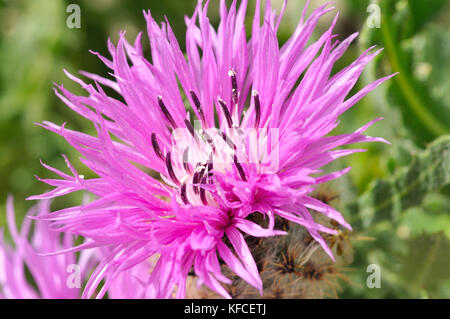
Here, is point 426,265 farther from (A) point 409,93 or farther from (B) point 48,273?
(B) point 48,273

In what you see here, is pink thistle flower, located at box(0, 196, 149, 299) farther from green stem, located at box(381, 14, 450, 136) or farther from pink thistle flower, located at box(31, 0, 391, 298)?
green stem, located at box(381, 14, 450, 136)

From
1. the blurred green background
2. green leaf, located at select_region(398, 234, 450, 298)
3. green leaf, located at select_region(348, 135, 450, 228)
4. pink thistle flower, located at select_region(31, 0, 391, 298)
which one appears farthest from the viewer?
green leaf, located at select_region(398, 234, 450, 298)

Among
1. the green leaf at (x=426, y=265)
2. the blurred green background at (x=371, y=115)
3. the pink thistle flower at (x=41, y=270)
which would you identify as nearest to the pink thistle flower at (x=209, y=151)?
the blurred green background at (x=371, y=115)

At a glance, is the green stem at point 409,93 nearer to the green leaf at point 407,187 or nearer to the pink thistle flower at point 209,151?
the green leaf at point 407,187

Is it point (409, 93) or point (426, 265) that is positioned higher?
point (409, 93)

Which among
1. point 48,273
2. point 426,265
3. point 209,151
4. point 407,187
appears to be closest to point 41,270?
point 48,273

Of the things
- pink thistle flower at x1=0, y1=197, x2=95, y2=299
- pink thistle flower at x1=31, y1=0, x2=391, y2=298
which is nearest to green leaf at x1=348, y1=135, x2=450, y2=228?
pink thistle flower at x1=31, y1=0, x2=391, y2=298
